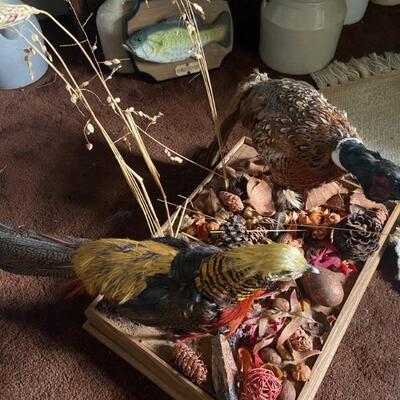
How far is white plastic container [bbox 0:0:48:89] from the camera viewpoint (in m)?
1.37

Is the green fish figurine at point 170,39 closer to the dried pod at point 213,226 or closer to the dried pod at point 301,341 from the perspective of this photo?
the dried pod at point 213,226

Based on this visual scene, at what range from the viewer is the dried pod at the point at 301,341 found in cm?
92

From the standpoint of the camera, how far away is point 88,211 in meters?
1.27

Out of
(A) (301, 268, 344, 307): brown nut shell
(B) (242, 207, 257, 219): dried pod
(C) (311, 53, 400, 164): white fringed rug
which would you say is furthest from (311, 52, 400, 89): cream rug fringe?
(A) (301, 268, 344, 307): brown nut shell

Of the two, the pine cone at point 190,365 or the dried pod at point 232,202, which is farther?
the dried pod at point 232,202

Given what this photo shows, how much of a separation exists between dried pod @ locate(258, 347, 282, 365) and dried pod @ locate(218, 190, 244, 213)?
0.30 metres

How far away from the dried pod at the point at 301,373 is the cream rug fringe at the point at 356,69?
92 centimetres

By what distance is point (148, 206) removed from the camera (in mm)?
1030

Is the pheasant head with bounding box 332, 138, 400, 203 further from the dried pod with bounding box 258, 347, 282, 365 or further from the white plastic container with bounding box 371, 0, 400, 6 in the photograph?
the white plastic container with bounding box 371, 0, 400, 6

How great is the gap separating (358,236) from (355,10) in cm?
99

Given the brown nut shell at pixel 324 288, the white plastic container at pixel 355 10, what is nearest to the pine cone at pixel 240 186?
the brown nut shell at pixel 324 288

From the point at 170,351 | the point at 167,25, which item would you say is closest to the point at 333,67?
the point at 167,25

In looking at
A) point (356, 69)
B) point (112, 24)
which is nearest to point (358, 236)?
point (356, 69)

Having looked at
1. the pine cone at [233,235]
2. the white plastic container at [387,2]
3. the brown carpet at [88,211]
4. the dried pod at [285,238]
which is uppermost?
the white plastic container at [387,2]
